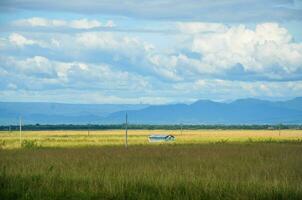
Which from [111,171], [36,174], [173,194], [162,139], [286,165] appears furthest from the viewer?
[162,139]

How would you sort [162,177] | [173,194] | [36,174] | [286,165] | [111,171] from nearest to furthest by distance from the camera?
[173,194], [162,177], [36,174], [111,171], [286,165]

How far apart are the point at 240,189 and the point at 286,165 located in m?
9.15

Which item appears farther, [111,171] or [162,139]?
[162,139]

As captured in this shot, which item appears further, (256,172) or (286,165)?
(286,165)

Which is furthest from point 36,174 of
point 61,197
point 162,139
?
point 162,139

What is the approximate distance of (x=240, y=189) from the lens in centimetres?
1708

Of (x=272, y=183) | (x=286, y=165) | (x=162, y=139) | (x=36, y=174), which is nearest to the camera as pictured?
(x=272, y=183)

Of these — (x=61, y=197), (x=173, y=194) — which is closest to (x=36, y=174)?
(x=61, y=197)

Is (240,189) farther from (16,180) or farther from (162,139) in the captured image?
(162,139)

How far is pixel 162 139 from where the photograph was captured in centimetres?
6988

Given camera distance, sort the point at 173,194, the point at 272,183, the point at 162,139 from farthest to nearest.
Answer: the point at 162,139, the point at 272,183, the point at 173,194

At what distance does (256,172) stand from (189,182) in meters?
5.10

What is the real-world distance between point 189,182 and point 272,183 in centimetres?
221

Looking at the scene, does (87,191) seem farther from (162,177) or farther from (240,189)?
(240,189)
